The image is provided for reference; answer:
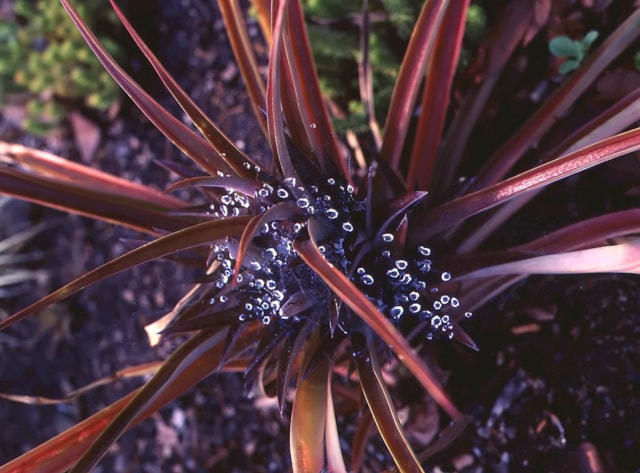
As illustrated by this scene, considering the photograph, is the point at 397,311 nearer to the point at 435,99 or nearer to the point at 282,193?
the point at 282,193

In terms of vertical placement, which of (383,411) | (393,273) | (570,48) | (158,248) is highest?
(570,48)

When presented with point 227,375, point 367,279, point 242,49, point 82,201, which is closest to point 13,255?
point 227,375

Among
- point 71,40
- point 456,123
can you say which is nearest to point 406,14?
point 456,123

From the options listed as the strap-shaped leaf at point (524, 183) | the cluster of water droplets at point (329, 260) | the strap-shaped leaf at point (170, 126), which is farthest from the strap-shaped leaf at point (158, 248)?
the strap-shaped leaf at point (524, 183)

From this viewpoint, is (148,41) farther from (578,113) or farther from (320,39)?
(578,113)

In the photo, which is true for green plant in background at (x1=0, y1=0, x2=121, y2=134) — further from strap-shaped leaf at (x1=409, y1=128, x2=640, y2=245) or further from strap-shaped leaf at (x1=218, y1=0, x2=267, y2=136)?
strap-shaped leaf at (x1=409, y1=128, x2=640, y2=245)

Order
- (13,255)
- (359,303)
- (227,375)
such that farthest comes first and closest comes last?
(13,255) < (227,375) < (359,303)

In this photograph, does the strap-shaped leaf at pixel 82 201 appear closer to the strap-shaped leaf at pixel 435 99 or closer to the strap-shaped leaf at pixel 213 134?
the strap-shaped leaf at pixel 213 134
